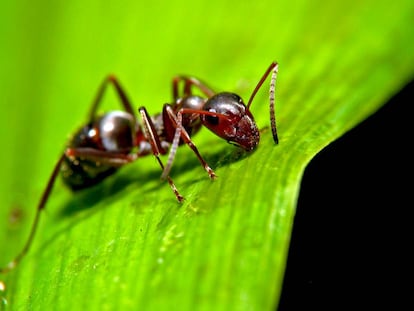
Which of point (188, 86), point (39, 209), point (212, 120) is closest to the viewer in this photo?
point (212, 120)

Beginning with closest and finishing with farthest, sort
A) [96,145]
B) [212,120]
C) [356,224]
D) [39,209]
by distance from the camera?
1. [356,224]
2. [212,120]
3. [39,209]
4. [96,145]

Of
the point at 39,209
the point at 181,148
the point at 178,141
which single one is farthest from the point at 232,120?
the point at 39,209

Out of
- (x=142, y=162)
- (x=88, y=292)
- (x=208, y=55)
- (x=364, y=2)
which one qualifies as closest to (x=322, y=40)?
(x=364, y=2)

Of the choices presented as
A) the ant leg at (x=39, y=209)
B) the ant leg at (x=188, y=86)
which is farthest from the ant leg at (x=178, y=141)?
the ant leg at (x=39, y=209)

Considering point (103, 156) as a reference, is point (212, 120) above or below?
above

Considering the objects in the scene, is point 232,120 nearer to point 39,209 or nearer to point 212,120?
point 212,120

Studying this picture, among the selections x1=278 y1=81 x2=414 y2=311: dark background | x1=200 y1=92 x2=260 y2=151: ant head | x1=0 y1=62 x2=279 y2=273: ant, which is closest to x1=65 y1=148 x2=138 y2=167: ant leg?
x1=0 y1=62 x2=279 y2=273: ant

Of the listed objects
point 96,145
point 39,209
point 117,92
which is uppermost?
point 117,92
